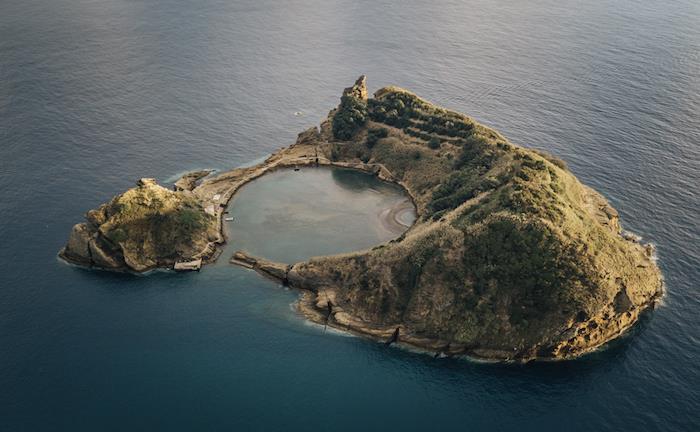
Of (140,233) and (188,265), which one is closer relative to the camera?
(188,265)

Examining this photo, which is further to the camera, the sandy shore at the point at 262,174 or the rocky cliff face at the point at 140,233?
the sandy shore at the point at 262,174

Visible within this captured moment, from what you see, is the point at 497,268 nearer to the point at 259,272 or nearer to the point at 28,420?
the point at 259,272

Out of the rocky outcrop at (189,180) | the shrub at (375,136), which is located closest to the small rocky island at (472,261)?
the rocky outcrop at (189,180)

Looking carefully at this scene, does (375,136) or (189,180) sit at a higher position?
(375,136)

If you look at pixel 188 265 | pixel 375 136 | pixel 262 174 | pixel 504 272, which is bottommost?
pixel 188 265

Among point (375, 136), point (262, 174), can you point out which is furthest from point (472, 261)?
point (262, 174)

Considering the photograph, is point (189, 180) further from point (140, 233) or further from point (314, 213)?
point (314, 213)

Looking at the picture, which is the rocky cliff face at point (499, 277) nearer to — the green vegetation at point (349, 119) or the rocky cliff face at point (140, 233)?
the rocky cliff face at point (140, 233)
